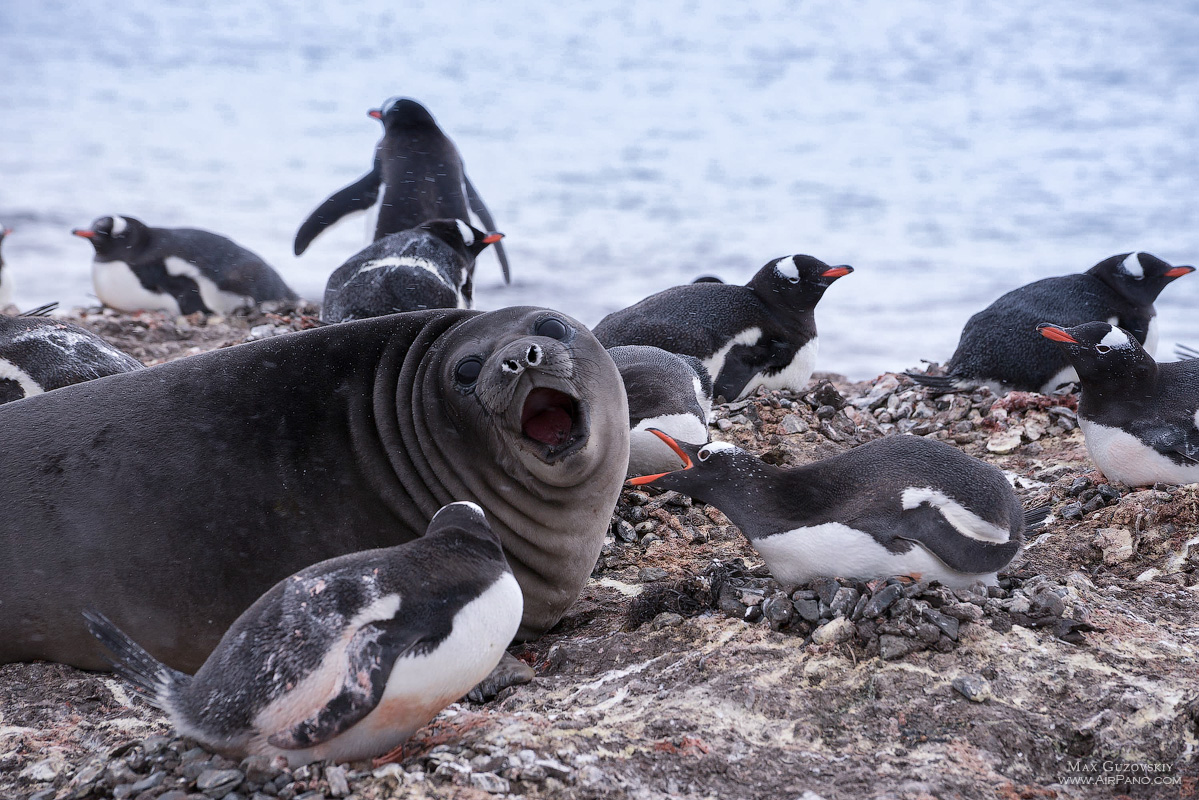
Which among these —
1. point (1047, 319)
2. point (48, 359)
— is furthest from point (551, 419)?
point (1047, 319)

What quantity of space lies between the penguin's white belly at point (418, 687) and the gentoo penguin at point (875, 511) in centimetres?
106

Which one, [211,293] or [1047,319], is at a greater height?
[211,293]

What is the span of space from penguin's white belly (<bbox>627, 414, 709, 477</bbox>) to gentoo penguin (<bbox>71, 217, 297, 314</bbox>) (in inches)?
195

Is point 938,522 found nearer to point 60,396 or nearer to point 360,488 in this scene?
point 360,488

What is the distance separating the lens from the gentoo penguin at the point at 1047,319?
578 cm

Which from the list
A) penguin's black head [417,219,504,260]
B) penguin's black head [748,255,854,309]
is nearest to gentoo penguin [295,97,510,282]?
penguin's black head [417,219,504,260]

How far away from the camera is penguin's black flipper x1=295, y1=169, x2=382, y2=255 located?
889cm

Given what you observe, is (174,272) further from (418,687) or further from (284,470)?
(418,687)

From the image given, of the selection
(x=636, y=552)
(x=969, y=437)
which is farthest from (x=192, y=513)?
(x=969, y=437)

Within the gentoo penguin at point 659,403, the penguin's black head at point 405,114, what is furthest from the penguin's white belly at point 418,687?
the penguin's black head at point 405,114

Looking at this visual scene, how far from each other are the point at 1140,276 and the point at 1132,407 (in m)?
2.06

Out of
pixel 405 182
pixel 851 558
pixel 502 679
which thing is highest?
pixel 405 182

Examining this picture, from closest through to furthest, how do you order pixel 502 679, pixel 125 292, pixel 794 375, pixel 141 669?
pixel 141 669 < pixel 502 679 < pixel 794 375 < pixel 125 292

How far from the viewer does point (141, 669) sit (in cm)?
221
